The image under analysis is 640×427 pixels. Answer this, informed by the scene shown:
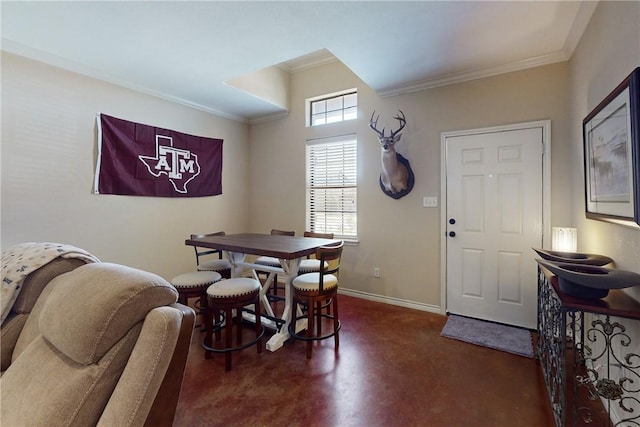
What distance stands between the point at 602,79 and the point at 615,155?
0.63m

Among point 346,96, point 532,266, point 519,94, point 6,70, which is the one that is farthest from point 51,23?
point 532,266

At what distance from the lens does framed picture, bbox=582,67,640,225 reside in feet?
4.38

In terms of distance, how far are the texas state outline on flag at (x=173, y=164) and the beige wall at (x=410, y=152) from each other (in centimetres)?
128

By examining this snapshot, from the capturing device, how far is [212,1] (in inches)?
82.3

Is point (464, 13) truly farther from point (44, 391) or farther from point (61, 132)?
point (61, 132)

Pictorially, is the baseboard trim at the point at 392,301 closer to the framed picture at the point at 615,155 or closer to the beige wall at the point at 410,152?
the beige wall at the point at 410,152

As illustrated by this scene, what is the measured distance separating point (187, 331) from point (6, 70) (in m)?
3.23

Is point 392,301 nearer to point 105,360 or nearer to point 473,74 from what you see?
point 473,74

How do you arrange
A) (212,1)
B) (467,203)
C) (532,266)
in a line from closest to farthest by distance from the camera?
(212,1), (532,266), (467,203)

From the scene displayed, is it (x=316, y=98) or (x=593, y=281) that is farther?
(x=316, y=98)

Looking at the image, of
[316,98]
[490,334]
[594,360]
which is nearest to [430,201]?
[490,334]

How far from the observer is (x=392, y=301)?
3564mm

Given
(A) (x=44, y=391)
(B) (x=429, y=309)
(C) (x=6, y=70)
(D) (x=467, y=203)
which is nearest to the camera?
(A) (x=44, y=391)

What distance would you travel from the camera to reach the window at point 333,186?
3904mm
